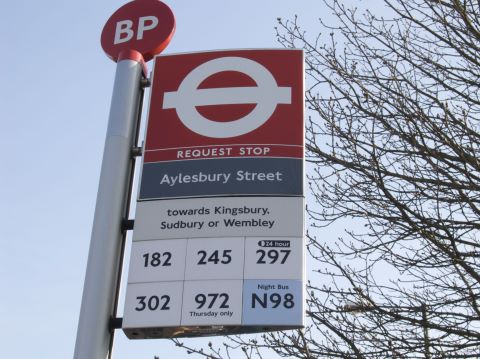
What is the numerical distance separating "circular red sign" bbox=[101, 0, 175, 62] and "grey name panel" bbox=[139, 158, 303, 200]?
108 cm

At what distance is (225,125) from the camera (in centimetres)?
452

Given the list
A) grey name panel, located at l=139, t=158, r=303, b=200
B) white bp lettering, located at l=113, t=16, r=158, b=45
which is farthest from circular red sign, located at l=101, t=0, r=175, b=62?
grey name panel, located at l=139, t=158, r=303, b=200

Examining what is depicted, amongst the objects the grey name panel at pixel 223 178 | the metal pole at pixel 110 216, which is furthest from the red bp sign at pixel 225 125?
the metal pole at pixel 110 216

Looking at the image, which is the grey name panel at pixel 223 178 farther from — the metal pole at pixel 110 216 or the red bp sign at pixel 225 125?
the metal pole at pixel 110 216

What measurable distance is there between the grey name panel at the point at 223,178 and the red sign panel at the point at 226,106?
6 centimetres

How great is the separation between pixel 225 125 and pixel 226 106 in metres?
0.19

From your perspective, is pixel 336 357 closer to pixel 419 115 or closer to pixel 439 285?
pixel 439 285

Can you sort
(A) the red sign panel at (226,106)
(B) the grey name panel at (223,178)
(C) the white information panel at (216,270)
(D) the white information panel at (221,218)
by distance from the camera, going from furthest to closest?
1. (A) the red sign panel at (226,106)
2. (B) the grey name panel at (223,178)
3. (D) the white information panel at (221,218)
4. (C) the white information panel at (216,270)

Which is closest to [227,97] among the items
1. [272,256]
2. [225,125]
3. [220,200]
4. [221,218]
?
[225,125]

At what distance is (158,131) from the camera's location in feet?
15.2

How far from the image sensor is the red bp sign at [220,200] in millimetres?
3764

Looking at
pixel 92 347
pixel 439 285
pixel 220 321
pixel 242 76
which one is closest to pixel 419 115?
pixel 439 285

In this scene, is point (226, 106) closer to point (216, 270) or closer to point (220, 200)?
point (220, 200)

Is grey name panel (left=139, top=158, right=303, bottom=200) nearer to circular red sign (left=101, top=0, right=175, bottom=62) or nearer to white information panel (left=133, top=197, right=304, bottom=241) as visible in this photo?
white information panel (left=133, top=197, right=304, bottom=241)
